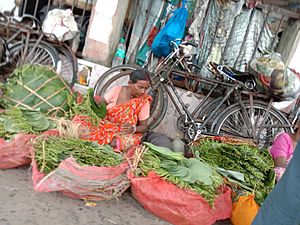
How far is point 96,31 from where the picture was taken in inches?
207

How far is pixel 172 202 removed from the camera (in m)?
2.91

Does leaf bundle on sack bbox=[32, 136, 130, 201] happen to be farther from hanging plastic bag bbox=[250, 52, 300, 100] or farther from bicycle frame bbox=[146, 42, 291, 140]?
hanging plastic bag bbox=[250, 52, 300, 100]

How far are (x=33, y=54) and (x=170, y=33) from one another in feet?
6.65

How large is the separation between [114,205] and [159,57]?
2.76m

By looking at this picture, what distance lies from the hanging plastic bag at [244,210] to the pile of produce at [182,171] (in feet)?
0.80

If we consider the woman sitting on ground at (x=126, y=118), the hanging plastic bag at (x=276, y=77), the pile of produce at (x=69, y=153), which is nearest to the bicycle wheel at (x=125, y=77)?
the woman sitting on ground at (x=126, y=118)

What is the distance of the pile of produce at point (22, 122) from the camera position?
331 centimetres

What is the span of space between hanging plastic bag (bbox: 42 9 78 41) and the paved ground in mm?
2452

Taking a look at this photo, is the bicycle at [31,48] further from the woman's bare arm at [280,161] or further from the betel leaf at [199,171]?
the woman's bare arm at [280,161]

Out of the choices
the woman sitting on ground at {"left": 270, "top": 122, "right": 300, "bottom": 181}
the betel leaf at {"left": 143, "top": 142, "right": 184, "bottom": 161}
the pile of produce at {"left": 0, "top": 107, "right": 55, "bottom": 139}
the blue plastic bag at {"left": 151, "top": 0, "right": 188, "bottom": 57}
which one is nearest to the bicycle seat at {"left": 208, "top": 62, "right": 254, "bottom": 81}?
the blue plastic bag at {"left": 151, "top": 0, "right": 188, "bottom": 57}

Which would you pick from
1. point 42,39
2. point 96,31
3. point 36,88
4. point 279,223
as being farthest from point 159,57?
point 279,223

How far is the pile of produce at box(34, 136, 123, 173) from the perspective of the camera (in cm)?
297

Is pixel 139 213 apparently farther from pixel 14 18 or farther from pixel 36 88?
pixel 14 18

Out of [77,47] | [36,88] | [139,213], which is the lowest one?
[139,213]
